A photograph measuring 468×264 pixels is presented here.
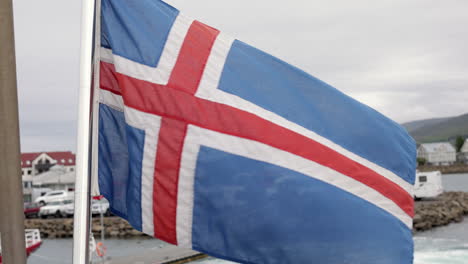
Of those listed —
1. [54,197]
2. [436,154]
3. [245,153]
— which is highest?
[245,153]

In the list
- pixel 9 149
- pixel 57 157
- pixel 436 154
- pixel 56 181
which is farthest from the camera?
pixel 436 154

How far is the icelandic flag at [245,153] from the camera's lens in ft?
11.3

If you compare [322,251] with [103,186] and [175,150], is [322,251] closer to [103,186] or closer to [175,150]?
[175,150]

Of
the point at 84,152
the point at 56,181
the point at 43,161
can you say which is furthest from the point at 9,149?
the point at 43,161

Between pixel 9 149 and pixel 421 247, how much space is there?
23913 mm

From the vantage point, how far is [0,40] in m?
3.17

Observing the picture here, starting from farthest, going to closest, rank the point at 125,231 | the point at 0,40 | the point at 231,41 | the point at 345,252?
1. the point at 125,231
2. the point at 231,41
3. the point at 345,252
4. the point at 0,40

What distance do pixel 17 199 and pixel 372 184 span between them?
6.22ft

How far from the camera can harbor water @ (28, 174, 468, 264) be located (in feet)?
72.9

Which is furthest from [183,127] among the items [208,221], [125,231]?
[125,231]

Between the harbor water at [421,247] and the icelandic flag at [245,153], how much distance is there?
18419 mm

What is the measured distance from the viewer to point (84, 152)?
2.98m

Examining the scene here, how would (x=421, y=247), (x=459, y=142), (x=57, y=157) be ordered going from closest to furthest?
(x=421, y=247) → (x=57, y=157) → (x=459, y=142)

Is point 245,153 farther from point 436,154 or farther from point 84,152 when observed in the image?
point 436,154
